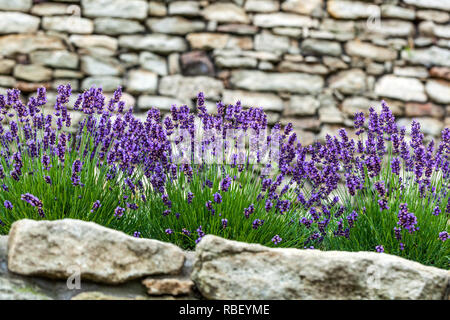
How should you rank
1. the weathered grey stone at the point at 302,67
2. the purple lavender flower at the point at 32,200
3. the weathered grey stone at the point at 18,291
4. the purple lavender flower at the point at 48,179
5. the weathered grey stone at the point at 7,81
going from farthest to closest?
the weathered grey stone at the point at 302,67 → the weathered grey stone at the point at 7,81 → the purple lavender flower at the point at 48,179 → the purple lavender flower at the point at 32,200 → the weathered grey stone at the point at 18,291

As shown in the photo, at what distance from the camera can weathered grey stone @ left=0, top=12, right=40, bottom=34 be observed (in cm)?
466

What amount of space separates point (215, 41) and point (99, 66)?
109 centimetres

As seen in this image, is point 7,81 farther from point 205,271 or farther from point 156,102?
point 205,271

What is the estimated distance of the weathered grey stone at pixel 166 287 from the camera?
1.60m

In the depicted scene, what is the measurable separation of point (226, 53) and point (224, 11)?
428mm

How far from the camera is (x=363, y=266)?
5.19 feet

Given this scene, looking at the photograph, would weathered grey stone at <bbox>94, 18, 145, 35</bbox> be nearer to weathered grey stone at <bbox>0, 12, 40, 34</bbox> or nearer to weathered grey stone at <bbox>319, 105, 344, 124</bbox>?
weathered grey stone at <bbox>0, 12, 40, 34</bbox>

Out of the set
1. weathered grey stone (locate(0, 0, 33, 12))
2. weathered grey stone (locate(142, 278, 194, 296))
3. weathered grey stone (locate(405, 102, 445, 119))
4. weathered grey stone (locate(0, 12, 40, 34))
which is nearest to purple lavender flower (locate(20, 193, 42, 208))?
weathered grey stone (locate(142, 278, 194, 296))

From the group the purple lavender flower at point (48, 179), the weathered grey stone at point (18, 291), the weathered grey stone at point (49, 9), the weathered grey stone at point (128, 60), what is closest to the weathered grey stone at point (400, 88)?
the weathered grey stone at point (128, 60)

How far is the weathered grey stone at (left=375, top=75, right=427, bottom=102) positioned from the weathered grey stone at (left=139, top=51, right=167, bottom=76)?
2052 mm

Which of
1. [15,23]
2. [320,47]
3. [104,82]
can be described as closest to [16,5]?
[15,23]

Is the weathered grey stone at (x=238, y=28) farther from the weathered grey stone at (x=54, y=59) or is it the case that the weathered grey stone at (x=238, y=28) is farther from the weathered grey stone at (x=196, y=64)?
the weathered grey stone at (x=54, y=59)

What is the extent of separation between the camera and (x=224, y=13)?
16.2 feet

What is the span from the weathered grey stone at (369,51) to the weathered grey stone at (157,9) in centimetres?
179
